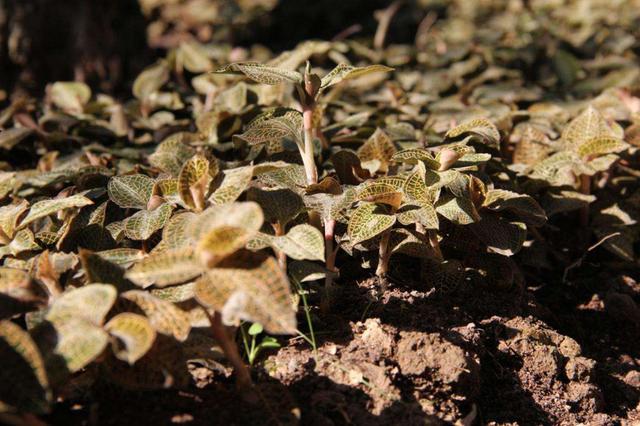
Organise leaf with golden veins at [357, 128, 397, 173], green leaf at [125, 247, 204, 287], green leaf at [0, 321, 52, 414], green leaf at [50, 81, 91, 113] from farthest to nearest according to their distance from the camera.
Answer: green leaf at [50, 81, 91, 113] < leaf with golden veins at [357, 128, 397, 173] < green leaf at [125, 247, 204, 287] < green leaf at [0, 321, 52, 414]

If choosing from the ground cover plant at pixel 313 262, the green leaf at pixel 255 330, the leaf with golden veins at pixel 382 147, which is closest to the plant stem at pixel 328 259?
the ground cover plant at pixel 313 262

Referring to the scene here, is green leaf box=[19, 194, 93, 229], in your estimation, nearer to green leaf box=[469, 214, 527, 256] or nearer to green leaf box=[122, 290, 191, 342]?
green leaf box=[122, 290, 191, 342]

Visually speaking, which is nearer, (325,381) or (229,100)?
(325,381)

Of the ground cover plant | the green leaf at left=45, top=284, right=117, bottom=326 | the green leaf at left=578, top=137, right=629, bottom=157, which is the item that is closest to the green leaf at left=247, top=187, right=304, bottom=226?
the ground cover plant

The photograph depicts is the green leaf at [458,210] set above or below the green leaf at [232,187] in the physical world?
below

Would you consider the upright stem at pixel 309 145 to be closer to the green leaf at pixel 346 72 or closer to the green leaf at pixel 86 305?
the green leaf at pixel 346 72

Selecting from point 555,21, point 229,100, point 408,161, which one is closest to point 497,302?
point 408,161

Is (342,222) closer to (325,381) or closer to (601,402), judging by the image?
(325,381)

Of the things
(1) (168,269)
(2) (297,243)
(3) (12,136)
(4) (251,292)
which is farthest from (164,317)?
(3) (12,136)
